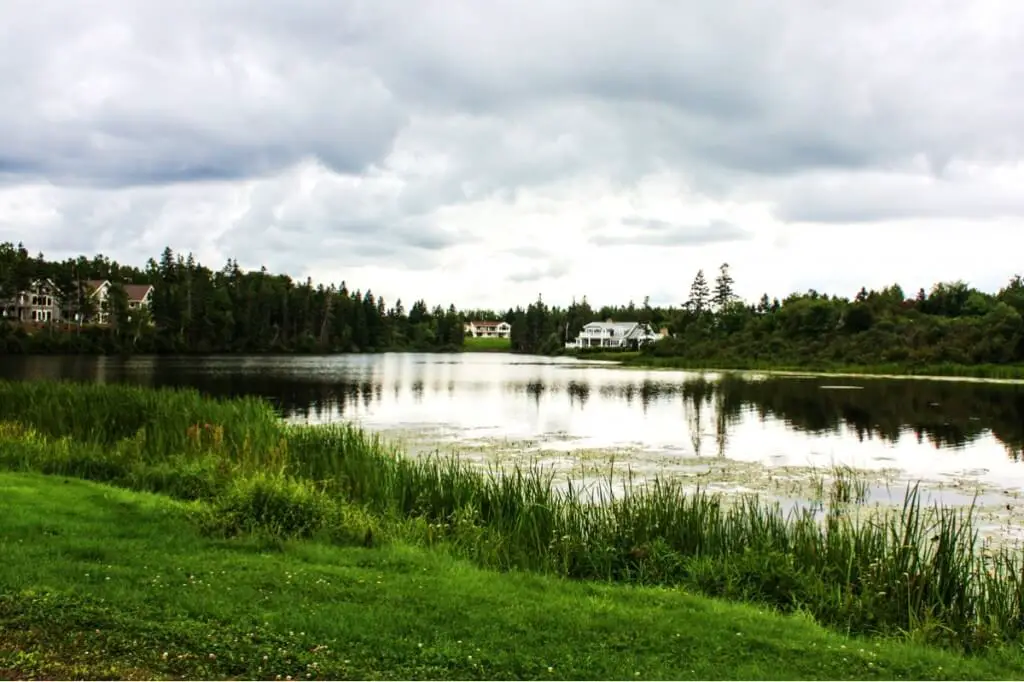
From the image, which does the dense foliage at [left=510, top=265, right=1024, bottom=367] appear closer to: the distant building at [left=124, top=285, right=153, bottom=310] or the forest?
the forest

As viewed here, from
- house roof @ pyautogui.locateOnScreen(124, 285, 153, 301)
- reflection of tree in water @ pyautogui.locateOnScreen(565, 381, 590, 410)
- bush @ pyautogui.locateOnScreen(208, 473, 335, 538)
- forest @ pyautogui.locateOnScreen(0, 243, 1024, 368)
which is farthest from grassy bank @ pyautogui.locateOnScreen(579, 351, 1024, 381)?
house roof @ pyautogui.locateOnScreen(124, 285, 153, 301)

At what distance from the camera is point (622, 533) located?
432 inches

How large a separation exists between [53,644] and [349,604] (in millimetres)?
2280

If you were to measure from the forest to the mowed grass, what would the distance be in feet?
244

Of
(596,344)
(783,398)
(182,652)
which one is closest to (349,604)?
(182,652)

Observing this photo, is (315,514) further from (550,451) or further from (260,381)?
(260,381)

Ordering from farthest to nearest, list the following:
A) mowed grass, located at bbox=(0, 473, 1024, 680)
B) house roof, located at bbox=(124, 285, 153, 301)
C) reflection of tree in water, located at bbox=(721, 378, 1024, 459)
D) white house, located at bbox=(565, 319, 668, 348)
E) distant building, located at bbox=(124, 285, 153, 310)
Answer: white house, located at bbox=(565, 319, 668, 348), house roof, located at bbox=(124, 285, 153, 301), distant building, located at bbox=(124, 285, 153, 310), reflection of tree in water, located at bbox=(721, 378, 1024, 459), mowed grass, located at bbox=(0, 473, 1024, 680)

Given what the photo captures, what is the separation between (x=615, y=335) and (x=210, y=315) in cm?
7382

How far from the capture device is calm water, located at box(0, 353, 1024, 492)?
24.3m

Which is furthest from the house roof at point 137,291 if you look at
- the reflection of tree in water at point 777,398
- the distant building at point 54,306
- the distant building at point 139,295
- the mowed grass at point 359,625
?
the mowed grass at point 359,625

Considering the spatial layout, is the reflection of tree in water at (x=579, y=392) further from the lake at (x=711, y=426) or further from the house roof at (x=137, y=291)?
the house roof at (x=137, y=291)

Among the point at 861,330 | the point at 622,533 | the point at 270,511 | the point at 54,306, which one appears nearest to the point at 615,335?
the point at 861,330

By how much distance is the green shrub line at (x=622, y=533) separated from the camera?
29.1 ft

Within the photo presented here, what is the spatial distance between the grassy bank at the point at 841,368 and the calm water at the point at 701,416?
931cm
